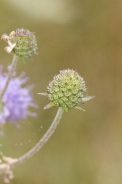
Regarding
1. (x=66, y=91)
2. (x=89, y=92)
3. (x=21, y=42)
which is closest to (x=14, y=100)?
(x=21, y=42)

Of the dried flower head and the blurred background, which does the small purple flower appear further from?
the blurred background

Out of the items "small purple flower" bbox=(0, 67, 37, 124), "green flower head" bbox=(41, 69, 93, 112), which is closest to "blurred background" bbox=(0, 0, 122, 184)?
"small purple flower" bbox=(0, 67, 37, 124)

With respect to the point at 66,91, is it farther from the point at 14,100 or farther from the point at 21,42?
the point at 14,100

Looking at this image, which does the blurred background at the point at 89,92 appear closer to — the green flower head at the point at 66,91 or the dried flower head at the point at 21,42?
the dried flower head at the point at 21,42

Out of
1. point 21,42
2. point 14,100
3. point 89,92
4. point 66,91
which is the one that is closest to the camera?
point 66,91

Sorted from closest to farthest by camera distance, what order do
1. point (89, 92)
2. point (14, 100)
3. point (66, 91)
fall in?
point (66, 91), point (14, 100), point (89, 92)

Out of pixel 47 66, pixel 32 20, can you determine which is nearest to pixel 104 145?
pixel 47 66
